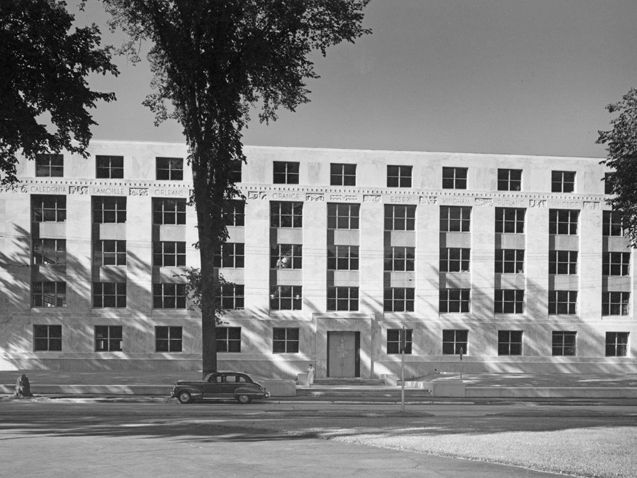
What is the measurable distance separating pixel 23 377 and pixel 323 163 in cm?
2442

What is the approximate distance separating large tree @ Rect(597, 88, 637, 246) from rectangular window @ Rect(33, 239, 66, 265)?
111 feet

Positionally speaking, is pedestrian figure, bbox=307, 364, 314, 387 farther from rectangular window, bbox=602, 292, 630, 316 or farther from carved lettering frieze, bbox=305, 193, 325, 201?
rectangular window, bbox=602, 292, 630, 316

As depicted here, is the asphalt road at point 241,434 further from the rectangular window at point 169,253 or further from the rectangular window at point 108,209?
the rectangular window at point 108,209

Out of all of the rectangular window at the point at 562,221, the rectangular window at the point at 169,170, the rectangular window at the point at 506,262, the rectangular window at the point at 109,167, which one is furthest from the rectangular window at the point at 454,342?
the rectangular window at the point at 109,167

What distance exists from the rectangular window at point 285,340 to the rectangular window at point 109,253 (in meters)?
11.3

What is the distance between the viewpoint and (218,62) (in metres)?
34.4

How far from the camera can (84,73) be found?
29719 millimetres

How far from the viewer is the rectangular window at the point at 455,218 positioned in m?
52.2

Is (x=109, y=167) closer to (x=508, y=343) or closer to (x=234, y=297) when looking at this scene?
(x=234, y=297)

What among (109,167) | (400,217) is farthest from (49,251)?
(400,217)

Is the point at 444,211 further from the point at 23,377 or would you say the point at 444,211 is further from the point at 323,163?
the point at 23,377

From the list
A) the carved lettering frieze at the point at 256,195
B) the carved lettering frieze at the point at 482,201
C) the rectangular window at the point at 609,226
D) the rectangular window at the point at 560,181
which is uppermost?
the rectangular window at the point at 560,181

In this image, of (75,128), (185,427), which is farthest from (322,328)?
(185,427)

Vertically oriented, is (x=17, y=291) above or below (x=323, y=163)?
below
